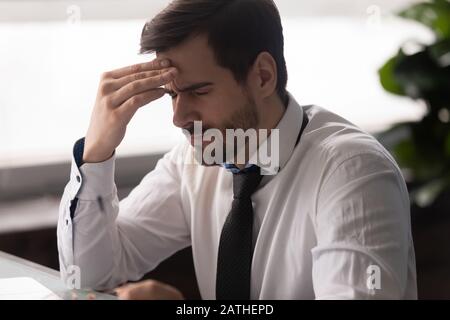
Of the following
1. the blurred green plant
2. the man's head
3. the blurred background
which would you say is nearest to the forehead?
the man's head

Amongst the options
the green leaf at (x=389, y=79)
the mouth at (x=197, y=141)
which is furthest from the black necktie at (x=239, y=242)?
the green leaf at (x=389, y=79)

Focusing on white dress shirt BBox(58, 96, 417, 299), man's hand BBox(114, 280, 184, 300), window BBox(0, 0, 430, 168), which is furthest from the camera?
window BBox(0, 0, 430, 168)

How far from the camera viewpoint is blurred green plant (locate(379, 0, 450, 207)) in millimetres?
2561

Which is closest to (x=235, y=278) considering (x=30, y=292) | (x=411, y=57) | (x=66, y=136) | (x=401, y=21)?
(x=30, y=292)

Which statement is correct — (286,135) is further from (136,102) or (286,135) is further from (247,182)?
(136,102)

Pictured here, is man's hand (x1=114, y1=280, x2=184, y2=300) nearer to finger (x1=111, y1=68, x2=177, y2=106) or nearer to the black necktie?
the black necktie

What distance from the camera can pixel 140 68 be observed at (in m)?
1.31

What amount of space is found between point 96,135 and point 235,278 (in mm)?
314

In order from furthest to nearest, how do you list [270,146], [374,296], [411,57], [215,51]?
[411,57] < [270,146] < [215,51] < [374,296]

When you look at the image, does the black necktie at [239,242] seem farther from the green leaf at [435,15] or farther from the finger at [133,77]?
A: the green leaf at [435,15]

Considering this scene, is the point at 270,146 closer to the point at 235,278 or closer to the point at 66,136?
the point at 235,278

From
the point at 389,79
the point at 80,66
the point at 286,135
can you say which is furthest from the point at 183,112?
the point at 389,79

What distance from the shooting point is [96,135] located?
4.48 ft

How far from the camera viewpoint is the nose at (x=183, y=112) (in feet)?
4.21
